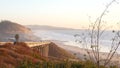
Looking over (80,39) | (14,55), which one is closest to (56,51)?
(14,55)

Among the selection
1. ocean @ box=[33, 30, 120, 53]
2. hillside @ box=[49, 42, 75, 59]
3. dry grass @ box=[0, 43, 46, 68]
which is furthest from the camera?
hillside @ box=[49, 42, 75, 59]

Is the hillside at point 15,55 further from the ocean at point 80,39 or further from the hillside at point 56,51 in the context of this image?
the hillside at point 56,51

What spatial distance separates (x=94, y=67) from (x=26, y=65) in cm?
249

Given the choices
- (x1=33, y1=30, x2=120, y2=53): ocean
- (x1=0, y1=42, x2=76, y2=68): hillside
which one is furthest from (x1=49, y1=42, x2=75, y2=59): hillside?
(x1=0, y1=42, x2=76, y2=68): hillside

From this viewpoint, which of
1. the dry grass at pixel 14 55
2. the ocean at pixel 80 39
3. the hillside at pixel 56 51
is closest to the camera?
the ocean at pixel 80 39

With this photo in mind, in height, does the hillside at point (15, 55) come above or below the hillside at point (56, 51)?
above

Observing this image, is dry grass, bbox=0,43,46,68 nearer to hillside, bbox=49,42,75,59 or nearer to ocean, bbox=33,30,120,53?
ocean, bbox=33,30,120,53

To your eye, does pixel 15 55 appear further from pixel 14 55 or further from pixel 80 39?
pixel 80 39

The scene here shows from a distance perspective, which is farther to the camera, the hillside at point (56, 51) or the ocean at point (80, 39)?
the hillside at point (56, 51)

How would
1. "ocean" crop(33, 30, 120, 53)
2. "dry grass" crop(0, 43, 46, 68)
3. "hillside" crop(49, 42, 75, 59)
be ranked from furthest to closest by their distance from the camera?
"hillside" crop(49, 42, 75, 59), "dry grass" crop(0, 43, 46, 68), "ocean" crop(33, 30, 120, 53)

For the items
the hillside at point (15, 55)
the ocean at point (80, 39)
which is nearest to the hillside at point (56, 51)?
the ocean at point (80, 39)

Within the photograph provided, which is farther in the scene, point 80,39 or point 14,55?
point 14,55

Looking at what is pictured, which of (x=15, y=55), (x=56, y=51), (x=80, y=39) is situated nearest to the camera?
(x=80, y=39)

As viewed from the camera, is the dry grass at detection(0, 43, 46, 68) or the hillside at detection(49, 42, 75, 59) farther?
the hillside at detection(49, 42, 75, 59)
